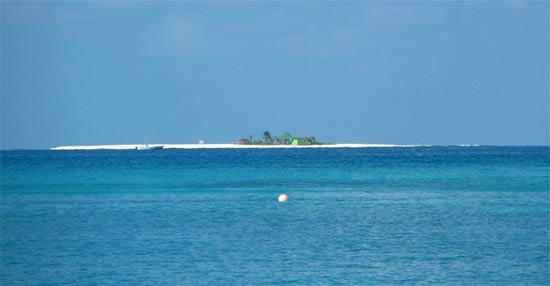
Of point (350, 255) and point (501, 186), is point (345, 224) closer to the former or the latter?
point (350, 255)

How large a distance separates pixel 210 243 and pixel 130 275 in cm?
601

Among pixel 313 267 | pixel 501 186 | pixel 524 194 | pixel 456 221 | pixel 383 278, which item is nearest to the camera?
pixel 383 278

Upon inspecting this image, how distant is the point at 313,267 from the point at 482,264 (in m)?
5.39

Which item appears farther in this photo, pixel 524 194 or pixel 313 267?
pixel 524 194

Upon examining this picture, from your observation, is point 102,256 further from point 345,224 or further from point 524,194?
point 524,194

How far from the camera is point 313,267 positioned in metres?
24.9

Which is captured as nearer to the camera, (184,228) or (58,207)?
(184,228)

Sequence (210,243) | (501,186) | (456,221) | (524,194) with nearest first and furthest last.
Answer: (210,243), (456,221), (524,194), (501,186)

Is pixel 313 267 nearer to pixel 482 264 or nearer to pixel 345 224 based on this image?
pixel 482 264

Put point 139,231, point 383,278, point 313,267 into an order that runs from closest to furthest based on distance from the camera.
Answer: point 383,278
point 313,267
point 139,231

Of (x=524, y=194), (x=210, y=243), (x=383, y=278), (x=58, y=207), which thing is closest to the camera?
(x=383, y=278)

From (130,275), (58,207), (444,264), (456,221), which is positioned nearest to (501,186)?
(456,221)

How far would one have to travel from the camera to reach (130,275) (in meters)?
24.1

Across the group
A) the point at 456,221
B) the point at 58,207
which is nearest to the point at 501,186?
the point at 456,221
